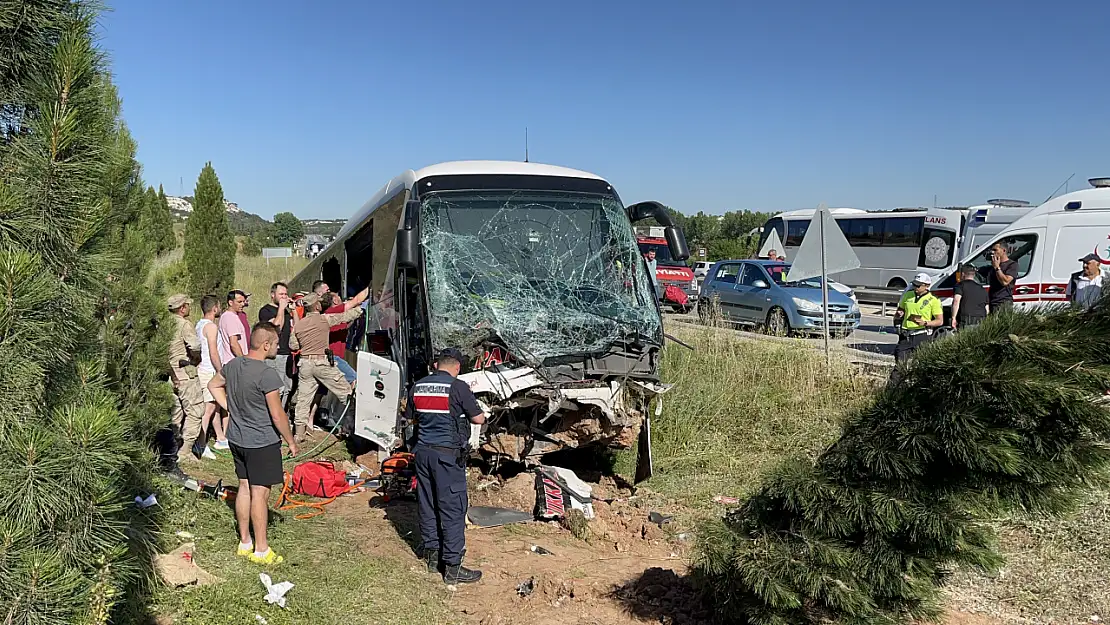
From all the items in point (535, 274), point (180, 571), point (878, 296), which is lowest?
point (878, 296)

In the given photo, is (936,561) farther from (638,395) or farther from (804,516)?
(638,395)

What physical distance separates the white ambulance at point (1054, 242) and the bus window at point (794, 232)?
63.0ft

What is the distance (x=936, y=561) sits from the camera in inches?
140

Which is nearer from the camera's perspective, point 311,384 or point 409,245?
point 409,245

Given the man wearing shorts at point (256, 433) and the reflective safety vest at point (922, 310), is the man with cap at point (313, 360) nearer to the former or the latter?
the man wearing shorts at point (256, 433)

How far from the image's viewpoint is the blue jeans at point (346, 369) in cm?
993

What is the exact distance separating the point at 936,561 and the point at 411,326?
4970 mm

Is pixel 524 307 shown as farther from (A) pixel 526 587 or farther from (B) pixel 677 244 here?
(A) pixel 526 587

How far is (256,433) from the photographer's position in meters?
5.52

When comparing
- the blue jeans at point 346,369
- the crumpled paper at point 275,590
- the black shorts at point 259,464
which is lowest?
the crumpled paper at point 275,590

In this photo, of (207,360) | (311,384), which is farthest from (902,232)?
(207,360)

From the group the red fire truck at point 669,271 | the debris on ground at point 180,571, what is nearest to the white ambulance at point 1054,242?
the red fire truck at point 669,271

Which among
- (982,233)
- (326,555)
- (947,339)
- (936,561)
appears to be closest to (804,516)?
(936,561)

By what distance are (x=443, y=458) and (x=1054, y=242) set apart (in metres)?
11.5
